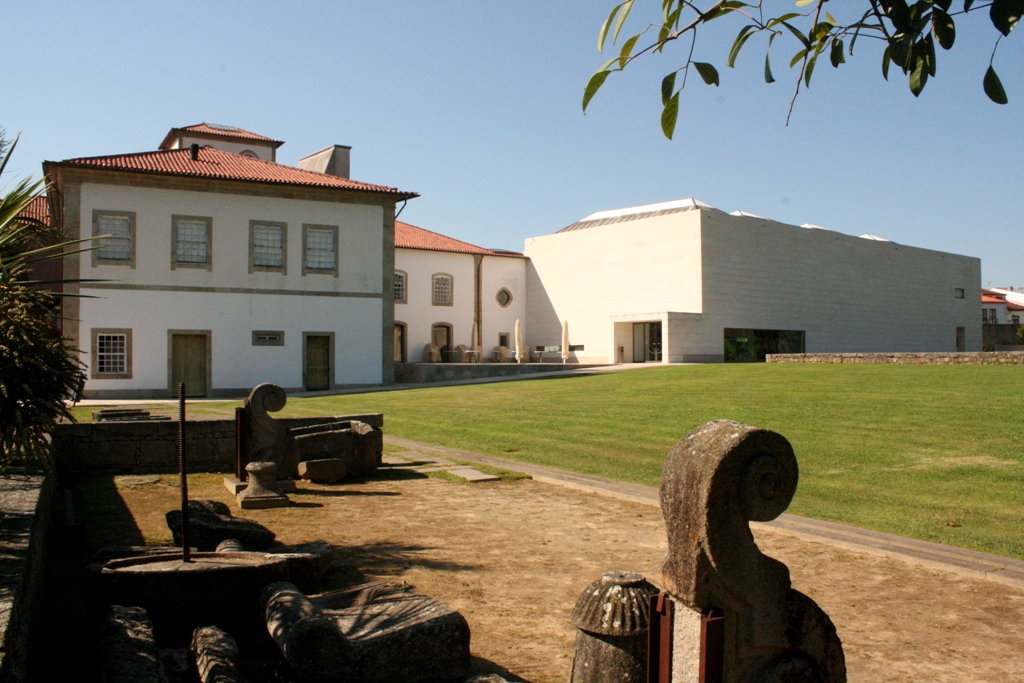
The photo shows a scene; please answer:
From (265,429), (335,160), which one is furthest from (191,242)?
(265,429)

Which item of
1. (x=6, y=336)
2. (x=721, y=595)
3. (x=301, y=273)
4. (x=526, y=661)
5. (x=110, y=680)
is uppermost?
(x=301, y=273)

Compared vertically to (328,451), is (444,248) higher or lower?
higher

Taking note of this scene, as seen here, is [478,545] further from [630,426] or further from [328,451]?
[630,426]

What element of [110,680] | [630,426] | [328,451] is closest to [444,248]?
[630,426]

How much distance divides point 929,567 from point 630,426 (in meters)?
9.04

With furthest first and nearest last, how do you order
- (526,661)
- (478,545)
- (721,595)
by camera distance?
(478,545) < (526,661) < (721,595)

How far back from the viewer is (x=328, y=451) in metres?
10.5

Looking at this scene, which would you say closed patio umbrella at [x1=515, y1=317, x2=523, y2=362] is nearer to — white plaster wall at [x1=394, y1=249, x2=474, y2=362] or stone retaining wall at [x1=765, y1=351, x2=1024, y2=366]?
white plaster wall at [x1=394, y1=249, x2=474, y2=362]

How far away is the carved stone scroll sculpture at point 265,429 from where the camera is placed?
9867mm

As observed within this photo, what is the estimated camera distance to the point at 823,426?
13.6 m

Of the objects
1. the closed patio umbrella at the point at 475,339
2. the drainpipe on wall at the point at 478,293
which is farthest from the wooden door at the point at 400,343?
the drainpipe on wall at the point at 478,293

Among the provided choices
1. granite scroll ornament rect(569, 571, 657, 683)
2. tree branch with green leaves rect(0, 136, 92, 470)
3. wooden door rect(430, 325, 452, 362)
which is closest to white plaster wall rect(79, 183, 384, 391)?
wooden door rect(430, 325, 452, 362)

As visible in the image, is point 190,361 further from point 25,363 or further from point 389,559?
point 25,363

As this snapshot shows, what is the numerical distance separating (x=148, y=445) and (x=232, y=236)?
19.5 m
